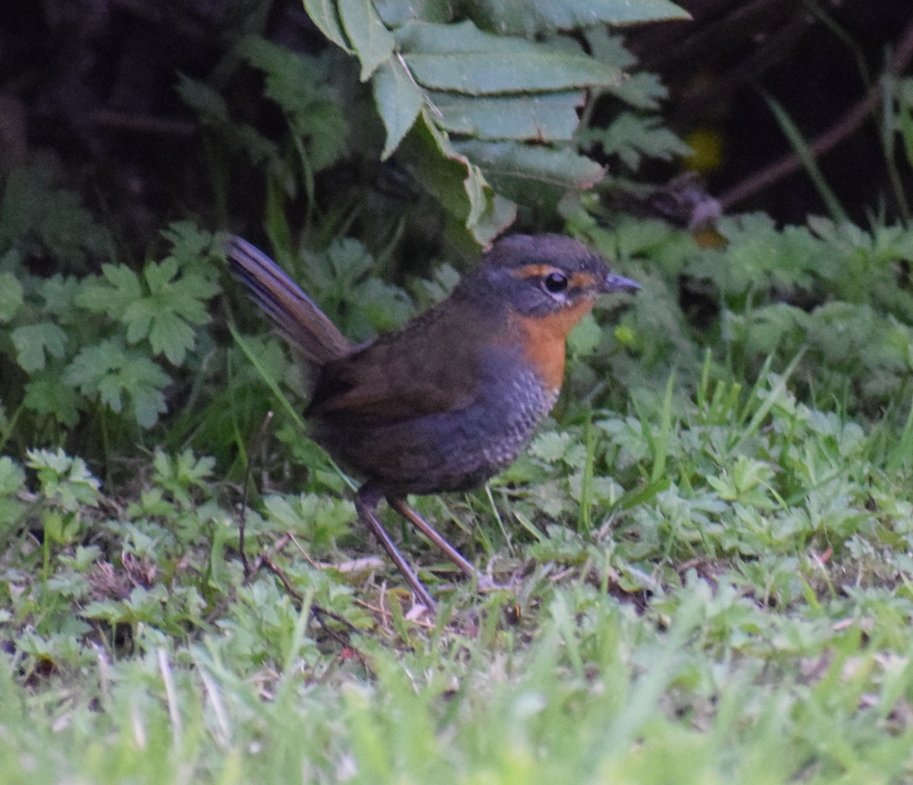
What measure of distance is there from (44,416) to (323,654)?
5.64ft

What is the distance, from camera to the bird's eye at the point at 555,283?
4.01 metres

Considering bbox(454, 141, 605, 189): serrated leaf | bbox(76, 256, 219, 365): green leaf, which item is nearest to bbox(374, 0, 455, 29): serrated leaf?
bbox(454, 141, 605, 189): serrated leaf

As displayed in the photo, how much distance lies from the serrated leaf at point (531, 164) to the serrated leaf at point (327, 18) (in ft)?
1.89

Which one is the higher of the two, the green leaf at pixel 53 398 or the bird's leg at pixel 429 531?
the green leaf at pixel 53 398

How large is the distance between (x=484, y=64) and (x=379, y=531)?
4.92ft

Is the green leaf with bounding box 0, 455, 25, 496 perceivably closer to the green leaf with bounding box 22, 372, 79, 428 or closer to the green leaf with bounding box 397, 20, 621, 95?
the green leaf with bounding box 22, 372, 79, 428

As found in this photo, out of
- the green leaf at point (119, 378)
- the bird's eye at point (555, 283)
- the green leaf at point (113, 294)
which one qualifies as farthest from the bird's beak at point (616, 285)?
the green leaf at point (113, 294)

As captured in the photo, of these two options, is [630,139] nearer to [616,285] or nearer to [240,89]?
[616,285]

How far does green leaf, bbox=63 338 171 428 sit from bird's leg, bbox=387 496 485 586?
36.0 inches

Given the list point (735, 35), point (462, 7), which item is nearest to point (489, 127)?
point (462, 7)

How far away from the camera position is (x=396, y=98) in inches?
146

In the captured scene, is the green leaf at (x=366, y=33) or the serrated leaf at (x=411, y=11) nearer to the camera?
the green leaf at (x=366, y=33)

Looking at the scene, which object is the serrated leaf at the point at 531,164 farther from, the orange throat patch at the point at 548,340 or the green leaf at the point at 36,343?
the green leaf at the point at 36,343

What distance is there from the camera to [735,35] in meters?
5.66
